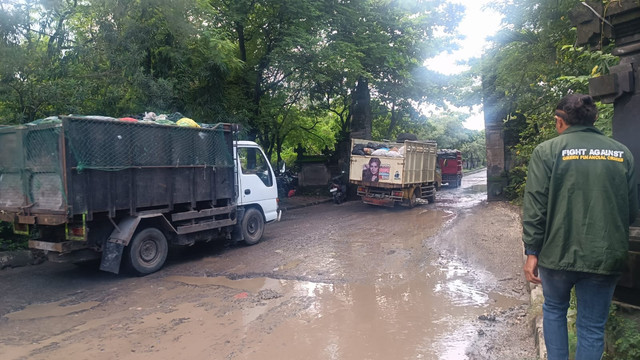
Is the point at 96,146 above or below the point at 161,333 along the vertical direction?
above

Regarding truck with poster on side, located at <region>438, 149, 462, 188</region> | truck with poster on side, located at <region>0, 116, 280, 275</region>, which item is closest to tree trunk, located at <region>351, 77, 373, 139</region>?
truck with poster on side, located at <region>438, 149, 462, 188</region>

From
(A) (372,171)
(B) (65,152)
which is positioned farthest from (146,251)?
(A) (372,171)

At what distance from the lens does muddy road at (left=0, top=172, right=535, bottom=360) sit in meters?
4.12

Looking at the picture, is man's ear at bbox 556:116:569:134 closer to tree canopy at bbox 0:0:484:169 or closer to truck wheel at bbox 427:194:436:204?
tree canopy at bbox 0:0:484:169

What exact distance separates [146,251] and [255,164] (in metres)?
3.24

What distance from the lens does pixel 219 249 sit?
8.85 m

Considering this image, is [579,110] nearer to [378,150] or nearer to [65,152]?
[65,152]

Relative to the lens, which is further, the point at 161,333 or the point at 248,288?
the point at 248,288

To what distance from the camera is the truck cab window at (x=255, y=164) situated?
9.13m

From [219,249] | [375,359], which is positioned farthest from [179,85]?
[375,359]

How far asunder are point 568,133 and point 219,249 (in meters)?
7.45

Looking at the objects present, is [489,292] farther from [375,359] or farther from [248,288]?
[248,288]

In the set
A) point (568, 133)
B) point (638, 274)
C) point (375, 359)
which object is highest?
point (568, 133)

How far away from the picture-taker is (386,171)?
553 inches
